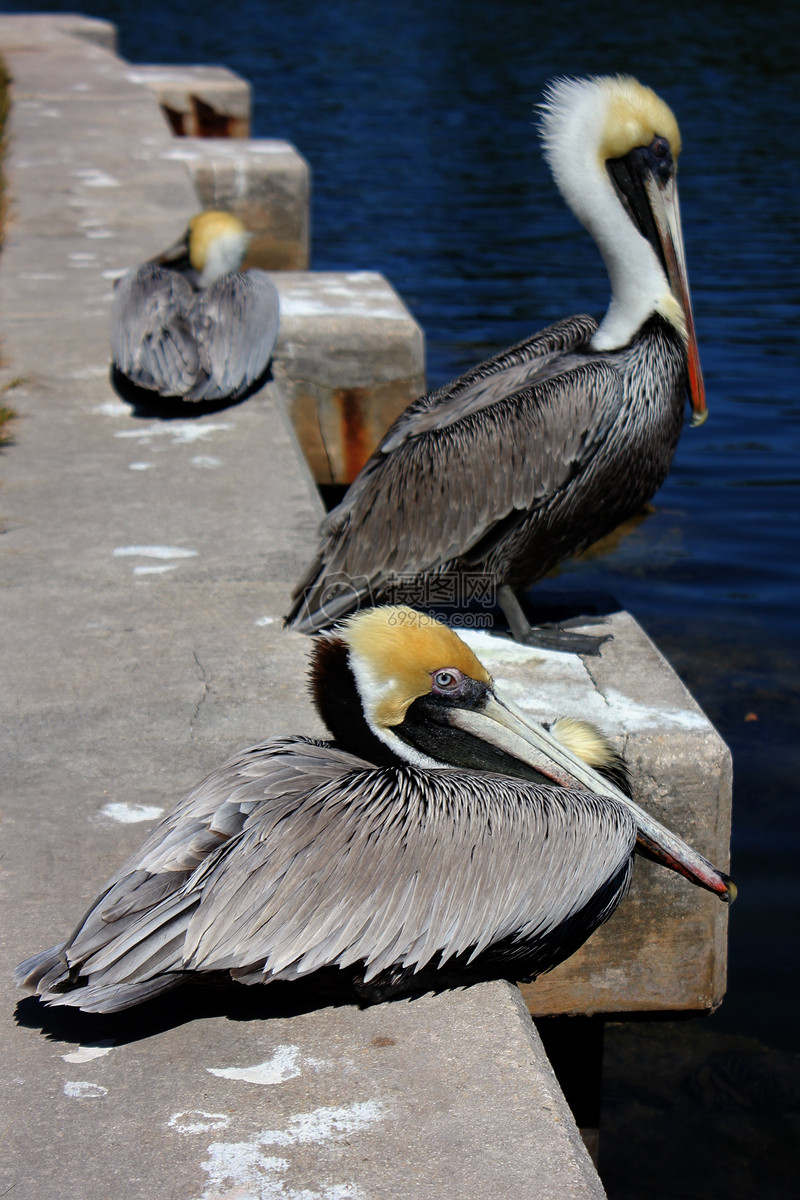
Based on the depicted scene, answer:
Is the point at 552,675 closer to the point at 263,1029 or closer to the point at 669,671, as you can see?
the point at 669,671

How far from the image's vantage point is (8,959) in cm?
214

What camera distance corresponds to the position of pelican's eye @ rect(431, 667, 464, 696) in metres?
2.26

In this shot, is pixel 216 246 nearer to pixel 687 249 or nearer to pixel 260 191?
pixel 260 191

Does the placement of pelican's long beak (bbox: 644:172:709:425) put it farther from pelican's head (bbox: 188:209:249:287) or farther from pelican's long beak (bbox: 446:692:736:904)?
pelican's head (bbox: 188:209:249:287)

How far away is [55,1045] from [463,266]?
1051cm

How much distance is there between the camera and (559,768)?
232 cm

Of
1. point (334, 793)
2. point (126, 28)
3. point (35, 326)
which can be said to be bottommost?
point (126, 28)

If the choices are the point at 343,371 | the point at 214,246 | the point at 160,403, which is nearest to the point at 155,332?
the point at 160,403

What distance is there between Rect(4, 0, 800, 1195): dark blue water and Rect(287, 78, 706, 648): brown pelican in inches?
54.4

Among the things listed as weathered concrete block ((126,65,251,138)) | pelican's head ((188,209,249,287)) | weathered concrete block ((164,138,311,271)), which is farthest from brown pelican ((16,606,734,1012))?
weathered concrete block ((126,65,251,138))

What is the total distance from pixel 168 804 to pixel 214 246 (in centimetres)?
366

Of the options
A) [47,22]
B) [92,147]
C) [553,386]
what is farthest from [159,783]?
[47,22]

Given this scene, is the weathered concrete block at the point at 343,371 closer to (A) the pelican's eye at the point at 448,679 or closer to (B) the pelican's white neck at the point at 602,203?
(B) the pelican's white neck at the point at 602,203

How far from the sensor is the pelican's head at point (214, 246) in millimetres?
5703
